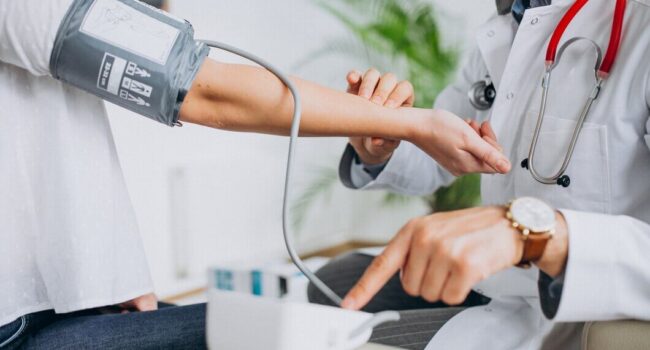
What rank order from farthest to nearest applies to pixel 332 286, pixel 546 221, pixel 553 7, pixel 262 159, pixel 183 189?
pixel 262 159, pixel 183 189, pixel 332 286, pixel 553 7, pixel 546 221

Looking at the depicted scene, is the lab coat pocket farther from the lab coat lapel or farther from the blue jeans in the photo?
the blue jeans

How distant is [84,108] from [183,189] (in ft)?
6.50

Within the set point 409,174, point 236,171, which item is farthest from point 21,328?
point 236,171

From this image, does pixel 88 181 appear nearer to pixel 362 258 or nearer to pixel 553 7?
pixel 362 258

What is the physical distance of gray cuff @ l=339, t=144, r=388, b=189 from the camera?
1.22 meters

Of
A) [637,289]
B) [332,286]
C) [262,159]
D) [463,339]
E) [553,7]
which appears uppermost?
[553,7]

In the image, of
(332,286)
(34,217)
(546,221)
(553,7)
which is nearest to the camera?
(546,221)

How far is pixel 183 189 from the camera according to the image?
276cm

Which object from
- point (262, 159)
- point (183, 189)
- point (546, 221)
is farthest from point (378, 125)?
point (262, 159)

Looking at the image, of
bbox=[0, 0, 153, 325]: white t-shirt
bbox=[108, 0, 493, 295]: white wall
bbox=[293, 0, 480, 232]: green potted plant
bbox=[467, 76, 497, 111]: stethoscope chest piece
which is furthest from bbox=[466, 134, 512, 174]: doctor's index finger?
bbox=[108, 0, 493, 295]: white wall

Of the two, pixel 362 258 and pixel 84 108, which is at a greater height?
pixel 84 108

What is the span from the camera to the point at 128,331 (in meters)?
0.83

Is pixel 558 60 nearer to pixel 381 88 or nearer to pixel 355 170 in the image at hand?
pixel 381 88

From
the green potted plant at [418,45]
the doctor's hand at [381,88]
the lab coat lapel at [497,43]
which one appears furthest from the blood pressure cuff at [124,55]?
the green potted plant at [418,45]
